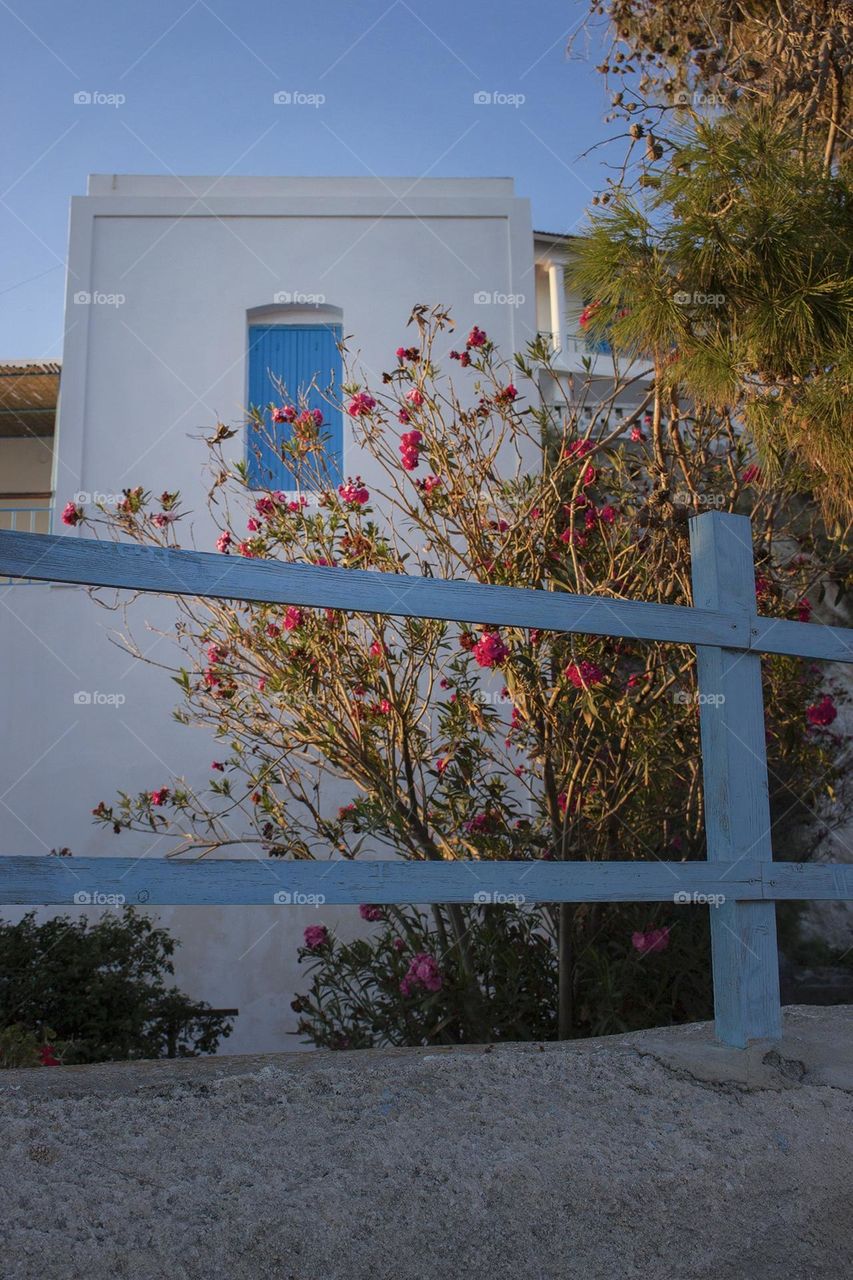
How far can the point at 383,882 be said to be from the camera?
254 cm

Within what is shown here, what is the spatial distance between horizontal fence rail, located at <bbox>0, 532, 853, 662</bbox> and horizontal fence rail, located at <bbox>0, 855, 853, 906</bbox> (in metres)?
0.58

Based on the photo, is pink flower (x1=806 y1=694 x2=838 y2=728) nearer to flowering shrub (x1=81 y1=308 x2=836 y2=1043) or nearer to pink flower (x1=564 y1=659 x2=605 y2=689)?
flowering shrub (x1=81 y1=308 x2=836 y2=1043)

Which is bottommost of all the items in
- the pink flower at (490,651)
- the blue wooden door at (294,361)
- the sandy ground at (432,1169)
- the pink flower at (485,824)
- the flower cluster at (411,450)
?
the sandy ground at (432,1169)

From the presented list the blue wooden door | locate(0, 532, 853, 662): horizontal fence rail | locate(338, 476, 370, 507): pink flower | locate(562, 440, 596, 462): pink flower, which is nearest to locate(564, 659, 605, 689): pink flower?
locate(562, 440, 596, 462): pink flower

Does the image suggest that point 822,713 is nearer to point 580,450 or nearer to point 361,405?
point 580,450

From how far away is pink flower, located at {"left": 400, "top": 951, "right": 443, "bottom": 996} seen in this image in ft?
14.6

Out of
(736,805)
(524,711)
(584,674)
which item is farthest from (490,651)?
(736,805)

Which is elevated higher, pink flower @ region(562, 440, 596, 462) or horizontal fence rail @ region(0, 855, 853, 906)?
pink flower @ region(562, 440, 596, 462)

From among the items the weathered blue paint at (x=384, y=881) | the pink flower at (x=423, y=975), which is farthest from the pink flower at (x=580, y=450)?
the weathered blue paint at (x=384, y=881)

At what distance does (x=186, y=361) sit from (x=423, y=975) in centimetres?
603

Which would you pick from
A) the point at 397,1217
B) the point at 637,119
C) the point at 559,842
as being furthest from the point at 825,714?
the point at 397,1217

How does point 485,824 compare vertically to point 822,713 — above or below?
below

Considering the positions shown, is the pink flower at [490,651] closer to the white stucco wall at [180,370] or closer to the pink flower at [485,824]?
the pink flower at [485,824]

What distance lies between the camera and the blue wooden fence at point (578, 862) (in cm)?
235
